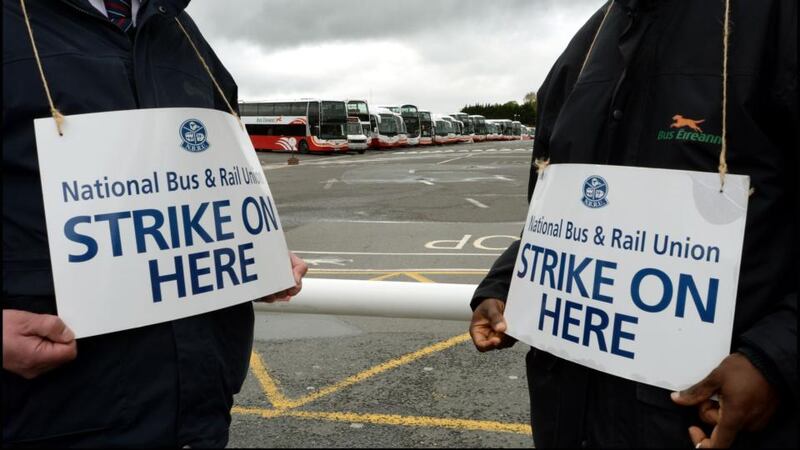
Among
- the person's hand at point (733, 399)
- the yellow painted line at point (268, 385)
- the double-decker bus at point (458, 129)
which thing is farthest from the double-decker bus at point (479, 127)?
the person's hand at point (733, 399)

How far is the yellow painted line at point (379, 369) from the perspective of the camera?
138 inches

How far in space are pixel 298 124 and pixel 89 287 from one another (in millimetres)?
35449

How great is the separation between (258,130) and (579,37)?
121 ft

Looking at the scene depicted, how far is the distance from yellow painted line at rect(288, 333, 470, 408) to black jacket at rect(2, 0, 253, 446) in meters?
1.96

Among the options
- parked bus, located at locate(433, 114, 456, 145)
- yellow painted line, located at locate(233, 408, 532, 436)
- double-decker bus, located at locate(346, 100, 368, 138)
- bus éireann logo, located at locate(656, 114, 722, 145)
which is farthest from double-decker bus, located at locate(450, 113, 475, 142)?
bus éireann logo, located at locate(656, 114, 722, 145)

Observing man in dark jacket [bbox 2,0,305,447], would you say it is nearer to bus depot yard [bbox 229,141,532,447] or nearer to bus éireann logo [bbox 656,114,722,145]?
bus éireann logo [bbox 656,114,722,145]

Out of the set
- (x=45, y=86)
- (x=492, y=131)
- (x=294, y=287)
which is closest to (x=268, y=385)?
(x=294, y=287)

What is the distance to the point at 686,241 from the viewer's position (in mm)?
1269

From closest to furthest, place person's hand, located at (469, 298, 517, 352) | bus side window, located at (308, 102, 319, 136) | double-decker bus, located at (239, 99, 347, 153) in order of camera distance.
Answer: person's hand, located at (469, 298, 517, 352) → bus side window, located at (308, 102, 319, 136) → double-decker bus, located at (239, 99, 347, 153)

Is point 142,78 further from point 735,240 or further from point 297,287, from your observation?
point 735,240

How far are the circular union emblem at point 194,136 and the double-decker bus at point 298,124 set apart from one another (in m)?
34.1

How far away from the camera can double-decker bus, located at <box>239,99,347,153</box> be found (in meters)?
35.4

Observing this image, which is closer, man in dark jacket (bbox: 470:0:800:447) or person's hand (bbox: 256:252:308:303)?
man in dark jacket (bbox: 470:0:800:447)

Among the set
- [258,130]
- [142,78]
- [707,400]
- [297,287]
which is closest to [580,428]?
[707,400]
